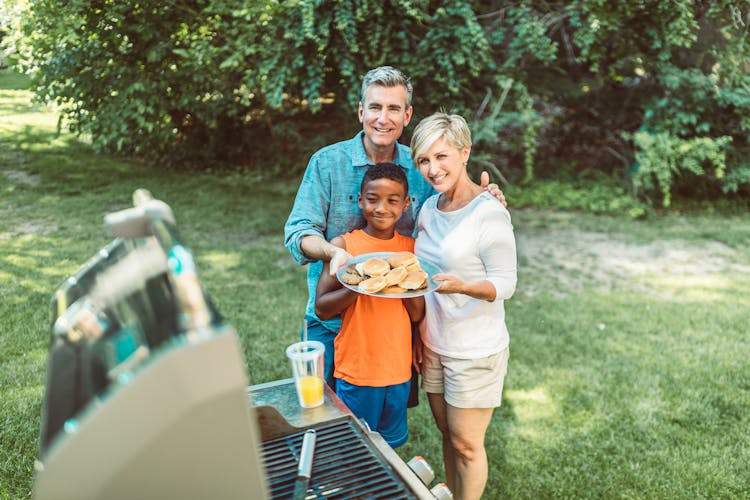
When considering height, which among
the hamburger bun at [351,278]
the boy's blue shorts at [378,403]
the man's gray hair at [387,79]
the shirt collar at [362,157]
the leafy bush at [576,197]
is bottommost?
the leafy bush at [576,197]

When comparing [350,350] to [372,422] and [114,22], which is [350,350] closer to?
[372,422]

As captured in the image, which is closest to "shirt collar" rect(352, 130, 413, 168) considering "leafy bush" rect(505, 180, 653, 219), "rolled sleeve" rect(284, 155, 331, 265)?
"rolled sleeve" rect(284, 155, 331, 265)

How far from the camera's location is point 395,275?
1.93 meters

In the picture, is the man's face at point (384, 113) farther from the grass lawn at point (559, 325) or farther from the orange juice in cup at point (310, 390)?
the grass lawn at point (559, 325)

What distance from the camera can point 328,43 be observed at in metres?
6.21

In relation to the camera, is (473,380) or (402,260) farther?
(473,380)

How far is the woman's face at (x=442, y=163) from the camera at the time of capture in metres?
2.14

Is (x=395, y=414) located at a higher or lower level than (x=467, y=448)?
higher

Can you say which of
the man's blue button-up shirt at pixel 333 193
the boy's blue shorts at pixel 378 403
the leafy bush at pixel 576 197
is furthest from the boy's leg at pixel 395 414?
the leafy bush at pixel 576 197

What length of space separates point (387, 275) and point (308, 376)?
0.44 meters

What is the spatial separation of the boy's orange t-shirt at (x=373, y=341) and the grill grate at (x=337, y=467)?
2.01ft

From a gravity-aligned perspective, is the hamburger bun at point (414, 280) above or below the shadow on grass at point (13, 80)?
below

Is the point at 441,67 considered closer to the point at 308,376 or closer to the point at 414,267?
the point at 414,267

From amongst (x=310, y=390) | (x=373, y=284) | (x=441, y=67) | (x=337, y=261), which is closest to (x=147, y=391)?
(x=310, y=390)
